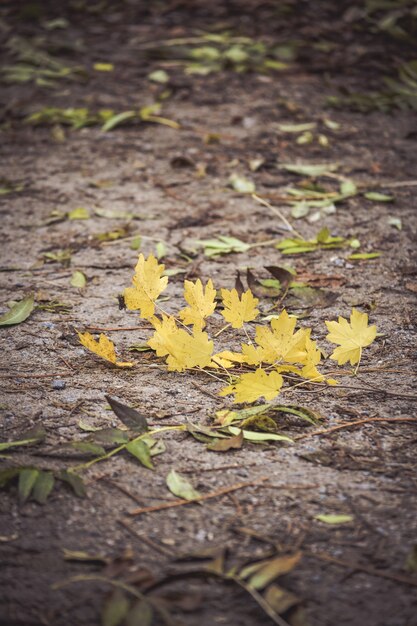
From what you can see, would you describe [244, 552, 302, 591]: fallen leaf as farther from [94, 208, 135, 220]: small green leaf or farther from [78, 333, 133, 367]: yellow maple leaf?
[94, 208, 135, 220]: small green leaf

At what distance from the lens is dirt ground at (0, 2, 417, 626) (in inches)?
37.1

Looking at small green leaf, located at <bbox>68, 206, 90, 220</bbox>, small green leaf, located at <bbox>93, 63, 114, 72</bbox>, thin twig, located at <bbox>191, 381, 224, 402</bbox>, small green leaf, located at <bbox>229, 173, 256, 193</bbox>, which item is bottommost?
small green leaf, located at <bbox>68, 206, 90, 220</bbox>

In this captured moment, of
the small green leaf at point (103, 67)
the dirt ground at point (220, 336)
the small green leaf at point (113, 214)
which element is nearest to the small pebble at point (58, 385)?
the dirt ground at point (220, 336)

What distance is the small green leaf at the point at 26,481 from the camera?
1.06 meters

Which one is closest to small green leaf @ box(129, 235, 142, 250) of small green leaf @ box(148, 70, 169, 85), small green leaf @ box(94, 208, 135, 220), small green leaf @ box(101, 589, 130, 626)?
small green leaf @ box(94, 208, 135, 220)

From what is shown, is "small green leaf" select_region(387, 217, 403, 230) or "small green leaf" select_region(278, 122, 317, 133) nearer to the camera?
"small green leaf" select_region(387, 217, 403, 230)

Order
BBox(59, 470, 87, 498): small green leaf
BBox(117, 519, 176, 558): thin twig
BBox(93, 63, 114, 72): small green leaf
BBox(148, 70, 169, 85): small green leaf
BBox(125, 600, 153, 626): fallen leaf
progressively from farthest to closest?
BBox(93, 63, 114, 72): small green leaf, BBox(148, 70, 169, 85): small green leaf, BBox(59, 470, 87, 498): small green leaf, BBox(117, 519, 176, 558): thin twig, BBox(125, 600, 153, 626): fallen leaf

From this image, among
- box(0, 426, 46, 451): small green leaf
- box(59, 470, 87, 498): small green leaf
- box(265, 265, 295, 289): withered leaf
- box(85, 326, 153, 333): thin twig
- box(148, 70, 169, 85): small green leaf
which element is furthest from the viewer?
box(148, 70, 169, 85): small green leaf

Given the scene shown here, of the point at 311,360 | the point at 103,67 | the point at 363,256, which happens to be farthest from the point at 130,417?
the point at 103,67

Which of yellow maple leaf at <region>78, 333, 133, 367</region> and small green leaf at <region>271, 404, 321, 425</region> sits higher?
yellow maple leaf at <region>78, 333, 133, 367</region>

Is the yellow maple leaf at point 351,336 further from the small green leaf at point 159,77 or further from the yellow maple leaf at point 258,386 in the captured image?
the small green leaf at point 159,77

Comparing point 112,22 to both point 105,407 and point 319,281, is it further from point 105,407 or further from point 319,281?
point 105,407

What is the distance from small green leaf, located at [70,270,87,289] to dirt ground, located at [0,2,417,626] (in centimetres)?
2

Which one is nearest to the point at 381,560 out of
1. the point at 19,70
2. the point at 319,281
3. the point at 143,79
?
the point at 319,281
